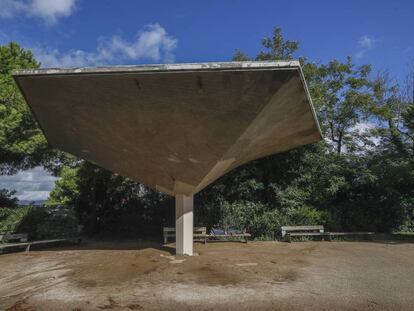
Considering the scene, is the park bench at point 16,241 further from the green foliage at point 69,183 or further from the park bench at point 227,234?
the park bench at point 227,234

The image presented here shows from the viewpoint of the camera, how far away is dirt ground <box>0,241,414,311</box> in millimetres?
6738

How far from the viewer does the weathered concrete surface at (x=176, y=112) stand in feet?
25.4

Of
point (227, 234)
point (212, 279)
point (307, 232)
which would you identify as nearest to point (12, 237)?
point (227, 234)

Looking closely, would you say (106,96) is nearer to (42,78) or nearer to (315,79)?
(42,78)

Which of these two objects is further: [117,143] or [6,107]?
[6,107]

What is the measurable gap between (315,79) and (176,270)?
20527mm

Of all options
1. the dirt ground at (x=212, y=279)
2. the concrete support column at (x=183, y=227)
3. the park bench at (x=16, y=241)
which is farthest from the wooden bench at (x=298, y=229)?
the park bench at (x=16, y=241)

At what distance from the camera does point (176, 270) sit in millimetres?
9508

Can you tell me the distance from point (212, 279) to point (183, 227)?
3334mm

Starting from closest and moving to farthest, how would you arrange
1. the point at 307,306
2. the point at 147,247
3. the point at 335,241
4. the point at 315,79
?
1. the point at 307,306
2. the point at 147,247
3. the point at 335,241
4. the point at 315,79

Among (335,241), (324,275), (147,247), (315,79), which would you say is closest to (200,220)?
(147,247)

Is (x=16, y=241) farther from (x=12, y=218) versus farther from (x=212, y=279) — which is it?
(x=212, y=279)

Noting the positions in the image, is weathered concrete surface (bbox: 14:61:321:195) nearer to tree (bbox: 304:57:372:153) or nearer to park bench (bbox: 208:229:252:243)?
park bench (bbox: 208:229:252:243)

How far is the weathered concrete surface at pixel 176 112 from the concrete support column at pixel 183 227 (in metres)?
A: 0.39
